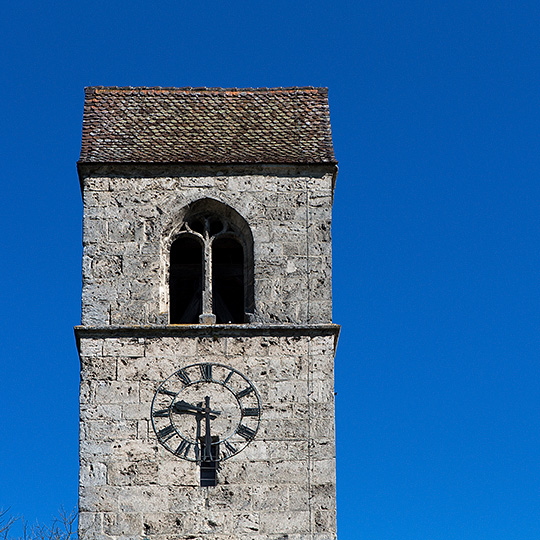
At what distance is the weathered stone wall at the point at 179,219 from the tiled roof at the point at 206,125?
256 millimetres

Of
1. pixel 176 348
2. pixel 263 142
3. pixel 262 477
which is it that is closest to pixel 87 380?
pixel 176 348

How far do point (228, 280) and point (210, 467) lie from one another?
3.60 m

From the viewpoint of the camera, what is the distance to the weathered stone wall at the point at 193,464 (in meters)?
21.9

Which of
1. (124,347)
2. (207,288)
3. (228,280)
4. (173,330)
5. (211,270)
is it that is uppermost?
(228,280)

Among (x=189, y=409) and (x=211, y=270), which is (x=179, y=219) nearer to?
(x=211, y=270)

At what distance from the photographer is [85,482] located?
22.1m

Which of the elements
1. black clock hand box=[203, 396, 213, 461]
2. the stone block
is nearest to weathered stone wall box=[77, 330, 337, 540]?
the stone block

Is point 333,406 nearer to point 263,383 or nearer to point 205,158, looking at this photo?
point 263,383

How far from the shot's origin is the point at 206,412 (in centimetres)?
2245

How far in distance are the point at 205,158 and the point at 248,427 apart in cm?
408

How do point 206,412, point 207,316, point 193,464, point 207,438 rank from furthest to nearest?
point 207,316 < point 206,412 < point 207,438 < point 193,464

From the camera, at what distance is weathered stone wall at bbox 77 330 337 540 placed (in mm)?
21922

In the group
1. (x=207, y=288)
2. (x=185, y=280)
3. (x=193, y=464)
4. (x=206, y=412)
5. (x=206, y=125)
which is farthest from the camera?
(x=185, y=280)

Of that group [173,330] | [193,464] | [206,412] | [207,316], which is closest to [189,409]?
[206,412]
